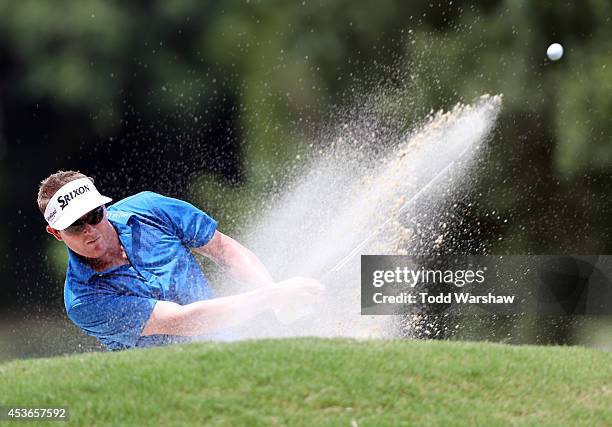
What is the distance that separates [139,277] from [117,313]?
242mm

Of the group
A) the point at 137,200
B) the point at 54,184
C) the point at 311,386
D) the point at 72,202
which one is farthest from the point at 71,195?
the point at 311,386

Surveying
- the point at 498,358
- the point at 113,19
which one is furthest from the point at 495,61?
the point at 498,358

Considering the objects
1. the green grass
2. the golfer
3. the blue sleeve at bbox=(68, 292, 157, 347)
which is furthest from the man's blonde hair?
the green grass

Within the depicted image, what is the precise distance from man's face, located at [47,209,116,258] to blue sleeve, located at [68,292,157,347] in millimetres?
238

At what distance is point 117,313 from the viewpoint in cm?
543

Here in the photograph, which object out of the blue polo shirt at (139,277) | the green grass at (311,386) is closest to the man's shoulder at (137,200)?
the blue polo shirt at (139,277)

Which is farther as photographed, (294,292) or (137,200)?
(137,200)

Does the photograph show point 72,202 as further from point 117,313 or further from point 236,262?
point 236,262

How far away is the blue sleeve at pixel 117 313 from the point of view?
17.8ft

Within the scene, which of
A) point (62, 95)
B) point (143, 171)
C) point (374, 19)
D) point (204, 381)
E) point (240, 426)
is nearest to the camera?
point (240, 426)

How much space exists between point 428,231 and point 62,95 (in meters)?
3.09

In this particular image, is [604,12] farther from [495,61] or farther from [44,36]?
[44,36]

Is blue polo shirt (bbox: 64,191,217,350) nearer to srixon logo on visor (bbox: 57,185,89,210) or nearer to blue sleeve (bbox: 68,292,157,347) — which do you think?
blue sleeve (bbox: 68,292,157,347)

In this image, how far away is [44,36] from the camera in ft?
26.8
